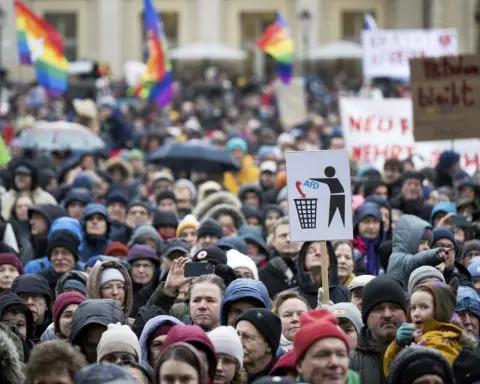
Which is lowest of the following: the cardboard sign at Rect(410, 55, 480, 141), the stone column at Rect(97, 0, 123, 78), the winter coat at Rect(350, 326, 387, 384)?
the winter coat at Rect(350, 326, 387, 384)

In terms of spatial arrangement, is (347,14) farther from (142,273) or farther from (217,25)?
(142,273)

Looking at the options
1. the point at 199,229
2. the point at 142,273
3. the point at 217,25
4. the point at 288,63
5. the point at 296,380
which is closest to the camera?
the point at 296,380

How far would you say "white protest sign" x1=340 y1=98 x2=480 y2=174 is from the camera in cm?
1923

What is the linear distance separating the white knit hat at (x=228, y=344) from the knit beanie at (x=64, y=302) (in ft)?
5.06

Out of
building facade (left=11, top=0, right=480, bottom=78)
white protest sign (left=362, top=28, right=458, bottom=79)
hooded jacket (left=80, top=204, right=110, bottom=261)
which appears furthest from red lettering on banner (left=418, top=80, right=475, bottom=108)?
building facade (left=11, top=0, right=480, bottom=78)

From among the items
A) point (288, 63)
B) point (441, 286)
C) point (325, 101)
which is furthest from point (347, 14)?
point (441, 286)

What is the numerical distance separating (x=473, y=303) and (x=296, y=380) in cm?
205

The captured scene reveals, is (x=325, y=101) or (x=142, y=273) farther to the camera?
(x=325, y=101)

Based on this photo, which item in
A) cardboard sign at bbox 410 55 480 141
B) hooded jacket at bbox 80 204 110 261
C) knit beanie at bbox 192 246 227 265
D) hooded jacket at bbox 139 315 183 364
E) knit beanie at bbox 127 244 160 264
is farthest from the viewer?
cardboard sign at bbox 410 55 480 141

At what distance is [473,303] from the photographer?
9164 mm

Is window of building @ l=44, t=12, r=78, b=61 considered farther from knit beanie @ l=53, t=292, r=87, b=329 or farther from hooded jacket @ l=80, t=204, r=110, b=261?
knit beanie @ l=53, t=292, r=87, b=329

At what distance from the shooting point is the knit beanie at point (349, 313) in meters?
Answer: 8.59

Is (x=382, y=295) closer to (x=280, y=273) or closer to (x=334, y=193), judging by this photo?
(x=334, y=193)

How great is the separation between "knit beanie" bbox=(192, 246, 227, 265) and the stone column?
44.6 meters
